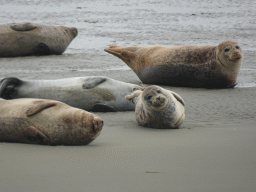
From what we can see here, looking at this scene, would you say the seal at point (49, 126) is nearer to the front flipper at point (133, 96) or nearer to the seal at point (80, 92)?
the front flipper at point (133, 96)

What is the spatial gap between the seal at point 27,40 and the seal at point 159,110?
6.47 meters

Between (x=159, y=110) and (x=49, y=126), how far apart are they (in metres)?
1.49

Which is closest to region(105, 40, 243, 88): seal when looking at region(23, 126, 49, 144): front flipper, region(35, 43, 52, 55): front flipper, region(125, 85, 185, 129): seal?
region(125, 85, 185, 129): seal

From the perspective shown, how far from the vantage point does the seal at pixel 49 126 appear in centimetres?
324

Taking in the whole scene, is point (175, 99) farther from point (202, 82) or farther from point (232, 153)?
point (202, 82)

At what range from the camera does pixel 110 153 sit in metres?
3.08

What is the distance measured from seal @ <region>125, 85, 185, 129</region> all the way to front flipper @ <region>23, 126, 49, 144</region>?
55.0 inches

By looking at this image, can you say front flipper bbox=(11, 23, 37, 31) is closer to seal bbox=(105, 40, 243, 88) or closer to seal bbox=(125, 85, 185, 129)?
seal bbox=(105, 40, 243, 88)

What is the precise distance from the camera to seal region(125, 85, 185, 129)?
4.32m

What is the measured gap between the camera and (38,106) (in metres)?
3.36

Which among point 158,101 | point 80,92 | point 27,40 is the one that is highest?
point 158,101

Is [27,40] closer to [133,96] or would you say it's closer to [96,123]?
[133,96]


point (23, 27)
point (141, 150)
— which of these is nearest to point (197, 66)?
point (141, 150)

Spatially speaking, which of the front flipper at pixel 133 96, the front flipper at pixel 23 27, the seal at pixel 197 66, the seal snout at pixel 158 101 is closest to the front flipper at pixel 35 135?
the seal snout at pixel 158 101
